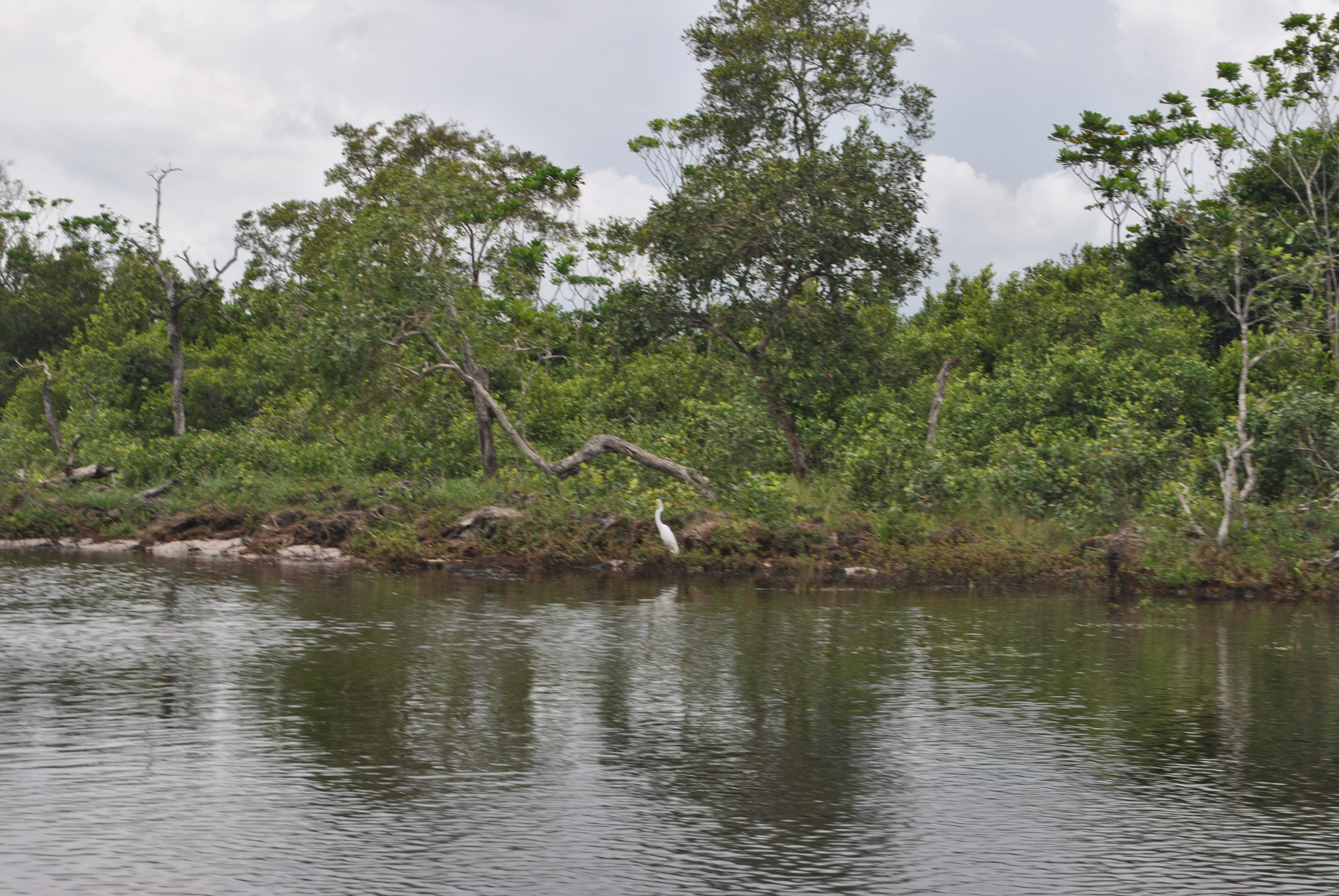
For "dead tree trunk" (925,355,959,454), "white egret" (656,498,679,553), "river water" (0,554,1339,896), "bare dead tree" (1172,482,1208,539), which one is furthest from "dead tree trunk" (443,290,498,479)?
"bare dead tree" (1172,482,1208,539)

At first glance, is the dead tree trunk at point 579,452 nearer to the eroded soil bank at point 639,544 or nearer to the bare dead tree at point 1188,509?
the eroded soil bank at point 639,544

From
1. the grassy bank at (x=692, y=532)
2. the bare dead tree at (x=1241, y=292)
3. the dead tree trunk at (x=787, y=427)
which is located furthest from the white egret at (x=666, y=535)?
the bare dead tree at (x=1241, y=292)

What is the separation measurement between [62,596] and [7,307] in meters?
46.7

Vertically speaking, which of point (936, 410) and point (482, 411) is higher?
point (482, 411)

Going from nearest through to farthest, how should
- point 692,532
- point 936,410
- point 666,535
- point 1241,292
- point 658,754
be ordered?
1. point 658,754
2. point 666,535
3. point 692,532
4. point 936,410
5. point 1241,292

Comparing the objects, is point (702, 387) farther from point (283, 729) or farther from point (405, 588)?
point (283, 729)

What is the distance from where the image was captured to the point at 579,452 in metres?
25.7

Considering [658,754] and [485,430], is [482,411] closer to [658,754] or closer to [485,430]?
[485,430]

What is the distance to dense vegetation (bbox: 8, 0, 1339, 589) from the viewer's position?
72.4 feet

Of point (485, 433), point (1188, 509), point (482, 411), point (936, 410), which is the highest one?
point (482, 411)

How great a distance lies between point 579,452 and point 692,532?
4.22 m

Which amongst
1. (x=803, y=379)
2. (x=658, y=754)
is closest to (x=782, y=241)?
(x=803, y=379)

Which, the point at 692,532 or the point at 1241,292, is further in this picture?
the point at 1241,292

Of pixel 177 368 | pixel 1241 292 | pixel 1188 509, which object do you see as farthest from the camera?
pixel 177 368
